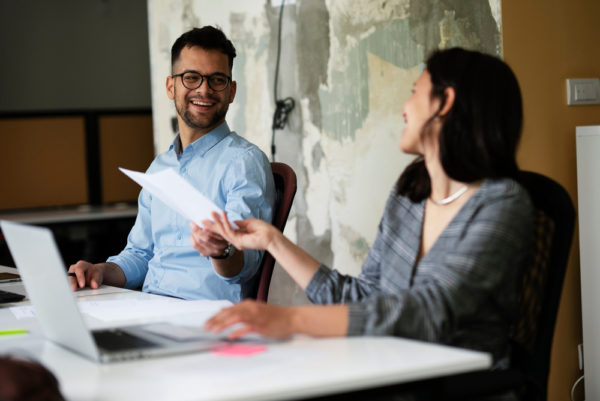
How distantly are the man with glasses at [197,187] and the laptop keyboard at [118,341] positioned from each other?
0.64m

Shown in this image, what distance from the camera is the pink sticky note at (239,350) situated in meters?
1.05

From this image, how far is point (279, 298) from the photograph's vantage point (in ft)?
11.0

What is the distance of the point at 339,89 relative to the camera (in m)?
2.85

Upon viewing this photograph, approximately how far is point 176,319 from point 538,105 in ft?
4.69

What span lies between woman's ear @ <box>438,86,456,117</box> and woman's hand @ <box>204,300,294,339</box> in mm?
459

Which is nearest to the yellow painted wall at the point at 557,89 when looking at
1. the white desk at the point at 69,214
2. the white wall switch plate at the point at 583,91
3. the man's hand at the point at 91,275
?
the white wall switch plate at the point at 583,91

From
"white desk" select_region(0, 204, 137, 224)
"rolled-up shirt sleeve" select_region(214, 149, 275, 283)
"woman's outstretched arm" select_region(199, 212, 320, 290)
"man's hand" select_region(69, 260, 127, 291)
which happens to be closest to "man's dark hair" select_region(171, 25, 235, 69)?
"rolled-up shirt sleeve" select_region(214, 149, 275, 283)

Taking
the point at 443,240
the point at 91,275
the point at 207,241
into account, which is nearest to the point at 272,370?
the point at 443,240

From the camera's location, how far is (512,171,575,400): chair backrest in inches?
47.6

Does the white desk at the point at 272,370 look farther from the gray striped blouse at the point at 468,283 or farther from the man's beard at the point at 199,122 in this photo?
the man's beard at the point at 199,122

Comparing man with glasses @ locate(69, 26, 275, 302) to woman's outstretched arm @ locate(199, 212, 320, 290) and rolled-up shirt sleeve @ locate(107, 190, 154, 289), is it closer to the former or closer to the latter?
rolled-up shirt sleeve @ locate(107, 190, 154, 289)

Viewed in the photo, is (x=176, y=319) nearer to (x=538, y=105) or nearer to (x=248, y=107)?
(x=538, y=105)

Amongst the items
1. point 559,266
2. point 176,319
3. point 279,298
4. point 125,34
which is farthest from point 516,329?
point 125,34

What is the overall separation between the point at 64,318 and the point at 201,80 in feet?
3.68
